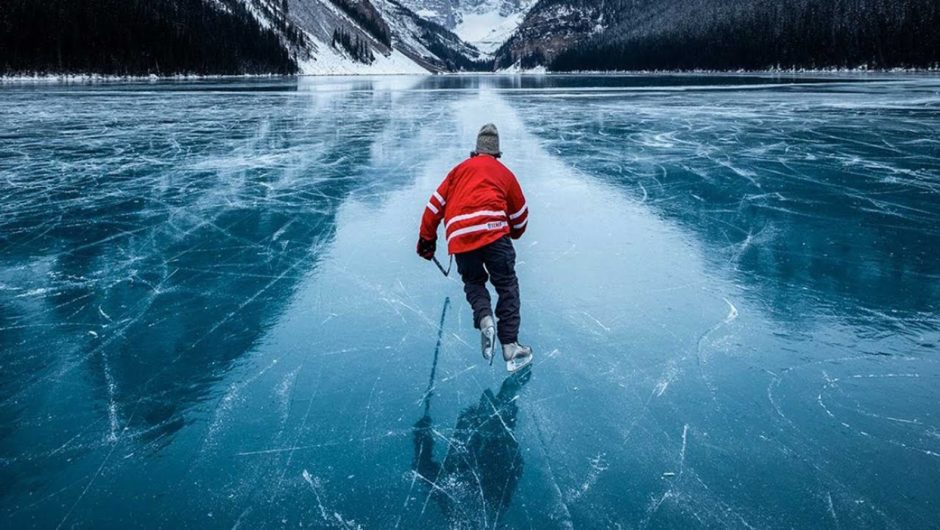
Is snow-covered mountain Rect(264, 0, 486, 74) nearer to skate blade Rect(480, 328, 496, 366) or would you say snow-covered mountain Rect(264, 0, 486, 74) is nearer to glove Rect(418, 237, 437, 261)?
glove Rect(418, 237, 437, 261)

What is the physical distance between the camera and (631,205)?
7.78 metres

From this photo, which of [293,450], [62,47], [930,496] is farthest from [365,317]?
[62,47]

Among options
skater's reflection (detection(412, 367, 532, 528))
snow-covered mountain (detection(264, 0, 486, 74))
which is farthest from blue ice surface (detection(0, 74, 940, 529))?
snow-covered mountain (detection(264, 0, 486, 74))

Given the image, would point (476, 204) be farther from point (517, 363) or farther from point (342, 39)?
point (342, 39)

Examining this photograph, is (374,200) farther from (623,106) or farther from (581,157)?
(623,106)

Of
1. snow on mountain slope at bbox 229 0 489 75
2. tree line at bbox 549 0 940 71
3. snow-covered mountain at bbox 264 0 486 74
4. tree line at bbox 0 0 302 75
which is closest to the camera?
tree line at bbox 0 0 302 75

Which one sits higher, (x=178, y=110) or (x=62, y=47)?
(x=62, y=47)

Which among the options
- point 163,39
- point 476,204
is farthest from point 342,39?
point 476,204

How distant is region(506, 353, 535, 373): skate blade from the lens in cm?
374

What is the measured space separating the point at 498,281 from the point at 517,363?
56 cm

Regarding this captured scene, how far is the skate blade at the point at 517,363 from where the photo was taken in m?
3.74

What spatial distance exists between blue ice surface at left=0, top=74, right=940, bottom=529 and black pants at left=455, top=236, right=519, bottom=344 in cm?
33

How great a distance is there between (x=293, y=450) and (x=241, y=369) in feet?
3.35

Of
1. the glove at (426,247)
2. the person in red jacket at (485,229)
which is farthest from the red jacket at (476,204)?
the glove at (426,247)
